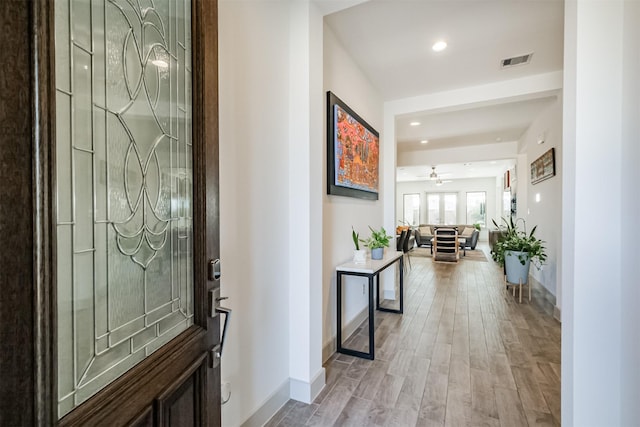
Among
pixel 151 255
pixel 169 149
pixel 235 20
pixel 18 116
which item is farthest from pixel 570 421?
pixel 235 20

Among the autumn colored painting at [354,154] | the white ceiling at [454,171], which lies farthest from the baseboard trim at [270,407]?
the white ceiling at [454,171]

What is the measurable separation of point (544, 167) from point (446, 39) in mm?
Answer: 2844

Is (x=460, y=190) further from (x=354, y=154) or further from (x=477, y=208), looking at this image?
(x=354, y=154)

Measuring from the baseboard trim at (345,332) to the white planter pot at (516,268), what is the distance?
234 cm

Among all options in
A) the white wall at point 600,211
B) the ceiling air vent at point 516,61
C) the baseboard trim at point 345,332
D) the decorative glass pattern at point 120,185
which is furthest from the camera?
the ceiling air vent at point 516,61

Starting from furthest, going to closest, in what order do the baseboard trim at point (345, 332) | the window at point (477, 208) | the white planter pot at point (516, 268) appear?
the window at point (477, 208), the white planter pot at point (516, 268), the baseboard trim at point (345, 332)

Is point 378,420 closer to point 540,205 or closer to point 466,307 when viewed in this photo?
point 466,307

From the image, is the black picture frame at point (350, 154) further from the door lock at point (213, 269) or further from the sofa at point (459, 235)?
the sofa at point (459, 235)

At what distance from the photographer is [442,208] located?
13.6 metres

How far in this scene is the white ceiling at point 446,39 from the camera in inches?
89.2

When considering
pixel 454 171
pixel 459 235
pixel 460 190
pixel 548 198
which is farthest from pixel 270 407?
pixel 460 190

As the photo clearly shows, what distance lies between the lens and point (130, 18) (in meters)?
0.75

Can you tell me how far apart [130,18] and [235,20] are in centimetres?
90

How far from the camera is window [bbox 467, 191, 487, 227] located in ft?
42.0
